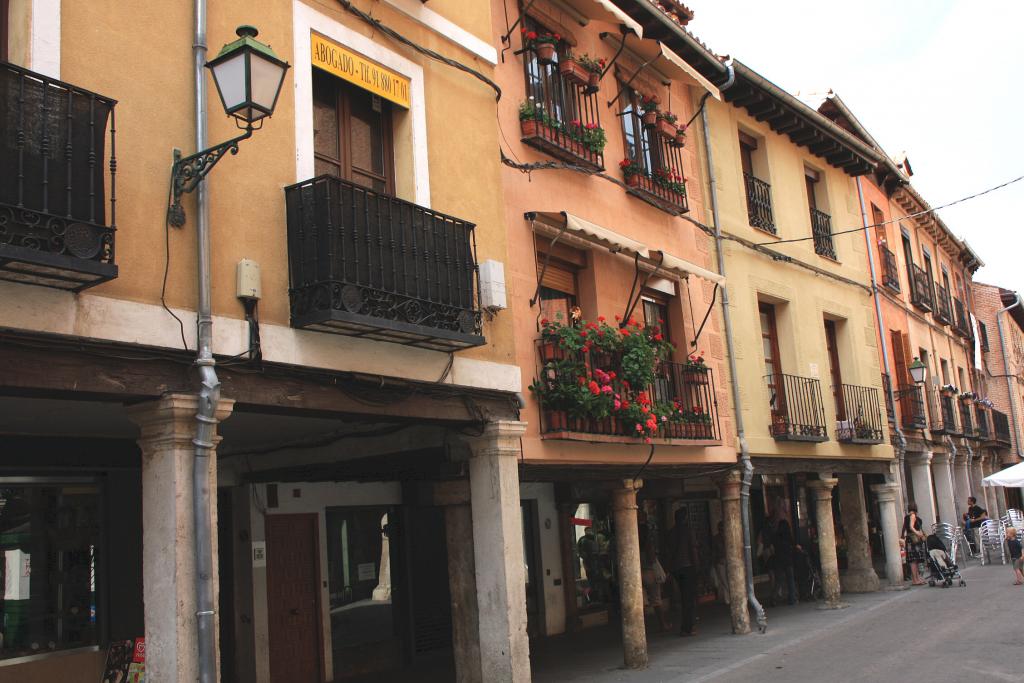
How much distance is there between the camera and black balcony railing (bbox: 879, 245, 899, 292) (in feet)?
66.4

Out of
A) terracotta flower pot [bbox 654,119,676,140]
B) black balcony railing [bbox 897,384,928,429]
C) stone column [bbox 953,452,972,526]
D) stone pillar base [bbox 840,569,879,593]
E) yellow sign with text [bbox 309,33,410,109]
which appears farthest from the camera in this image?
stone column [bbox 953,452,972,526]

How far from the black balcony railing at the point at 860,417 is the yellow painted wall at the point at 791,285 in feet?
0.71

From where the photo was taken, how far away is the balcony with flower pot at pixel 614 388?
990 centimetres

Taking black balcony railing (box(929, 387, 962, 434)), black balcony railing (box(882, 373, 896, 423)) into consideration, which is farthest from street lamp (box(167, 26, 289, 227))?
black balcony railing (box(929, 387, 962, 434))

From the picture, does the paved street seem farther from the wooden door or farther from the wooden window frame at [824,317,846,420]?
the wooden window frame at [824,317,846,420]

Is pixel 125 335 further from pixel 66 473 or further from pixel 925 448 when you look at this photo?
pixel 925 448

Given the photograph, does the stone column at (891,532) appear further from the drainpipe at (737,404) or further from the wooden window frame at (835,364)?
the drainpipe at (737,404)

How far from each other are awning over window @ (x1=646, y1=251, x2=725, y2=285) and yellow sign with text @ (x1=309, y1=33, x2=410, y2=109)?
426cm

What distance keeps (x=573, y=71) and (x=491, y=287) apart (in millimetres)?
3643

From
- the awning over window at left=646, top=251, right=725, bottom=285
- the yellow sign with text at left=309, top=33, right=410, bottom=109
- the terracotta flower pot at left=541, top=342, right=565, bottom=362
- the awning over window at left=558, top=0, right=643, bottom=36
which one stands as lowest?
the terracotta flower pot at left=541, top=342, right=565, bottom=362

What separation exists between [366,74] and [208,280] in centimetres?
263

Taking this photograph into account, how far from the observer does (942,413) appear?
22.8 metres

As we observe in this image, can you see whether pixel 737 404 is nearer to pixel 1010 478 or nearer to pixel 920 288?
pixel 1010 478

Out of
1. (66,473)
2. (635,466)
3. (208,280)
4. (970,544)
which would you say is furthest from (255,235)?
(970,544)
